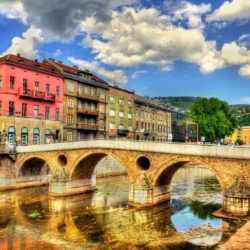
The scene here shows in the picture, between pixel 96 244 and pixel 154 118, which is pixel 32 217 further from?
pixel 154 118

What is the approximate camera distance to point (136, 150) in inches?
1425

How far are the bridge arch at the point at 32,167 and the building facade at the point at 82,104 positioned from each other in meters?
11.0

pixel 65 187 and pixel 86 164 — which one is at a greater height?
pixel 86 164

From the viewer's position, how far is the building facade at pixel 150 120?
8144 centimetres

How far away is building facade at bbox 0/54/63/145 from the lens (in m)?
51.4

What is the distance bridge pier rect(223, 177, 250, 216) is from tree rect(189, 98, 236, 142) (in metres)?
45.4

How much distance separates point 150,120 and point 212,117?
17039 mm

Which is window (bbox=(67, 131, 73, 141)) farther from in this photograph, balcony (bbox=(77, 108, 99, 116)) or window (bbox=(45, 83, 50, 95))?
window (bbox=(45, 83, 50, 95))

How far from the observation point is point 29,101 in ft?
180

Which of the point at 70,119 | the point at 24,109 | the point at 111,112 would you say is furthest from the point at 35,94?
the point at 111,112

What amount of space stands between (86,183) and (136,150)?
11263 millimetres

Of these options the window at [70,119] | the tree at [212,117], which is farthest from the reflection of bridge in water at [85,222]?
the tree at [212,117]

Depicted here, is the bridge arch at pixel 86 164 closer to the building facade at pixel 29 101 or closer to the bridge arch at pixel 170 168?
the bridge arch at pixel 170 168

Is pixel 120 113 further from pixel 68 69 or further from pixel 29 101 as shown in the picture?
pixel 29 101
